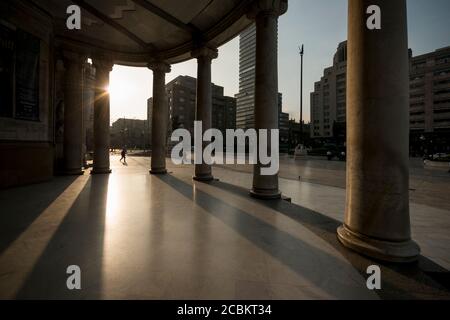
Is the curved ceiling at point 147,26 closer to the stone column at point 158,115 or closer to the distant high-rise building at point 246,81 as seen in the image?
the stone column at point 158,115

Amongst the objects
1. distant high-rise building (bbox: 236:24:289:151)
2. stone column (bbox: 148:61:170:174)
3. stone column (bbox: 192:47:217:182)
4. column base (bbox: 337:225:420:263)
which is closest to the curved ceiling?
stone column (bbox: 192:47:217:182)

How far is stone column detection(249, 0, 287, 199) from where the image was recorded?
27.7 ft

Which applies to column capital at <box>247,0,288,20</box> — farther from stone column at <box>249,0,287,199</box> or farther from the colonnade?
the colonnade

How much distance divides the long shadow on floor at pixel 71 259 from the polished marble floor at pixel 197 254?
0.06 feet

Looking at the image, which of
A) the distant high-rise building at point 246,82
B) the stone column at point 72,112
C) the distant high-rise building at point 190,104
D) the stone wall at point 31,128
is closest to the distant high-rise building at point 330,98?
the distant high-rise building at point 246,82

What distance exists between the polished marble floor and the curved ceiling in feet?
31.2

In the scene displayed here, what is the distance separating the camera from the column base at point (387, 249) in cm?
381

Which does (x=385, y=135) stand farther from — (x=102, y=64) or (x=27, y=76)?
(x=102, y=64)

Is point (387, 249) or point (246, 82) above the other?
point (246, 82)

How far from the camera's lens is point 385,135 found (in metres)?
3.99

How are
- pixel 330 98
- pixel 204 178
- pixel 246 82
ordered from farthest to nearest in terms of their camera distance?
pixel 246 82
pixel 330 98
pixel 204 178

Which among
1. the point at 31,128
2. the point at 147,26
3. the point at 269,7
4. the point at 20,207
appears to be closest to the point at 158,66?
the point at 147,26

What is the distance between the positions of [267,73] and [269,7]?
2541 millimetres
